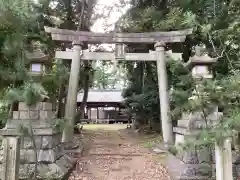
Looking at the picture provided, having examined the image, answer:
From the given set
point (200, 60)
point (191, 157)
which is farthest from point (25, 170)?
point (200, 60)

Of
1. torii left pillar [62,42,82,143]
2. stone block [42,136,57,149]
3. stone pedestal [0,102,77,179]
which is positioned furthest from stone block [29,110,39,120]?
torii left pillar [62,42,82,143]

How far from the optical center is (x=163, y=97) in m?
11.5

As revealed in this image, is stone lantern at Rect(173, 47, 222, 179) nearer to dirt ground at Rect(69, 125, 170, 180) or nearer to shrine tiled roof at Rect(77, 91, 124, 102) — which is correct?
dirt ground at Rect(69, 125, 170, 180)

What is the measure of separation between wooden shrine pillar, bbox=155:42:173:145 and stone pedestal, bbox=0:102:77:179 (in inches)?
185

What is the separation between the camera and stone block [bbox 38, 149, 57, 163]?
707 centimetres

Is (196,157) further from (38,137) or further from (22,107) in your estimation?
(22,107)

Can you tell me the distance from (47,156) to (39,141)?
1.33ft

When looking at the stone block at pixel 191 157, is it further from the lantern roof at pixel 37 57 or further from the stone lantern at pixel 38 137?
the lantern roof at pixel 37 57

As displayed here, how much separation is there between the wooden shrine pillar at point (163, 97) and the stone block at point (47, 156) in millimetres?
4954

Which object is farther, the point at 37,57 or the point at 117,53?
the point at 117,53

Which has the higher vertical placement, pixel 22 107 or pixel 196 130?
pixel 22 107

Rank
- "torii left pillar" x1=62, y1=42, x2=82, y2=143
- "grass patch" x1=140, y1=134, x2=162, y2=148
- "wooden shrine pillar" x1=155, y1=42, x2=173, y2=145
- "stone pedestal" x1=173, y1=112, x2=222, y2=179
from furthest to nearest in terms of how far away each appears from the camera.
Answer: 1. "grass patch" x1=140, y1=134, x2=162, y2=148
2. "wooden shrine pillar" x1=155, y1=42, x2=173, y2=145
3. "torii left pillar" x1=62, y1=42, x2=82, y2=143
4. "stone pedestal" x1=173, y1=112, x2=222, y2=179

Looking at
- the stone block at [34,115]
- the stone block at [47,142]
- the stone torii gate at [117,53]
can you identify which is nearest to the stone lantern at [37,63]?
the stone block at [34,115]

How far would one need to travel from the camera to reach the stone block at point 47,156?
7.07 m
